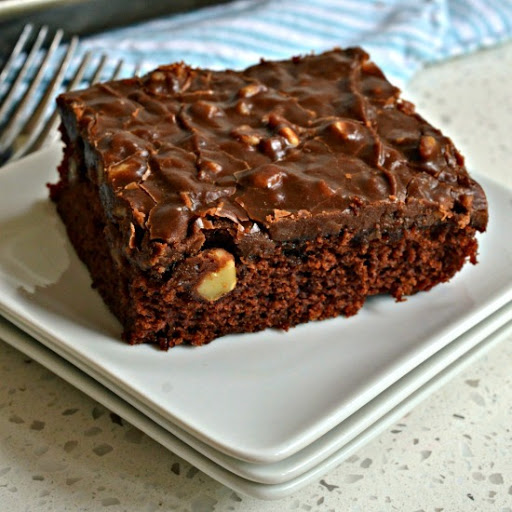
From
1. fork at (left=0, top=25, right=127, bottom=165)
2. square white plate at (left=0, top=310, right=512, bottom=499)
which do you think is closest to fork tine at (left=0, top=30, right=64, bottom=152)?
fork at (left=0, top=25, right=127, bottom=165)

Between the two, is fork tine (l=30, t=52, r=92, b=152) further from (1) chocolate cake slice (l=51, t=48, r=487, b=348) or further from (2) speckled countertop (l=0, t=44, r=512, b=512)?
(2) speckled countertop (l=0, t=44, r=512, b=512)

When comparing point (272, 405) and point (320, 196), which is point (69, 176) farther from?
point (272, 405)

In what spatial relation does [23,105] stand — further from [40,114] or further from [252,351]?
[252,351]

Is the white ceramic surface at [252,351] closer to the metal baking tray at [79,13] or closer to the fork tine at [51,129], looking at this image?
the fork tine at [51,129]

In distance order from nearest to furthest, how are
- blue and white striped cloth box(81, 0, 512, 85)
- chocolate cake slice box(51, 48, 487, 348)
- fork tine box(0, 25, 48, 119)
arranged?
chocolate cake slice box(51, 48, 487, 348), fork tine box(0, 25, 48, 119), blue and white striped cloth box(81, 0, 512, 85)

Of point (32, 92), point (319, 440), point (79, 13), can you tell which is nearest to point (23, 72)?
point (32, 92)

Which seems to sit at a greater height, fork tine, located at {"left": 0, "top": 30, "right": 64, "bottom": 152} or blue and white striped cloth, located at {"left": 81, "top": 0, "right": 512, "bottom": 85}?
fork tine, located at {"left": 0, "top": 30, "right": 64, "bottom": 152}

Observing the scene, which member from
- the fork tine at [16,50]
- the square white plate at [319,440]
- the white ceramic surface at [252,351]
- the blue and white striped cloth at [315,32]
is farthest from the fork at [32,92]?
the square white plate at [319,440]
